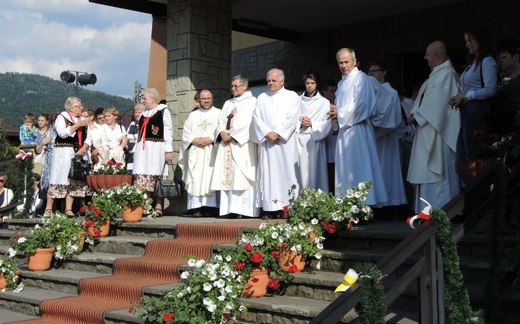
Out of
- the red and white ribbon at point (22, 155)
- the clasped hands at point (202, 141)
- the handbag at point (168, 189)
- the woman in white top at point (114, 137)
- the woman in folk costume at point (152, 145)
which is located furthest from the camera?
the red and white ribbon at point (22, 155)

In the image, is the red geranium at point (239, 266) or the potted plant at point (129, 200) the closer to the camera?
the red geranium at point (239, 266)

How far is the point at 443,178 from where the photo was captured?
6.91m

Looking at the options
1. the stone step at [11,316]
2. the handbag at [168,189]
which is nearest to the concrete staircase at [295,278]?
the stone step at [11,316]

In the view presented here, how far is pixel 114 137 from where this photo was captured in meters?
10.8

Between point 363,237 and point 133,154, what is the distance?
504cm

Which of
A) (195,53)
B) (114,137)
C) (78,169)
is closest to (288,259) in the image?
(78,169)

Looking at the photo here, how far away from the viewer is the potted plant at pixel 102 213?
27.9ft

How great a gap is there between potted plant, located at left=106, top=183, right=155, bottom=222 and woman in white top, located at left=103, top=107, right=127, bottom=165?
6.58 ft

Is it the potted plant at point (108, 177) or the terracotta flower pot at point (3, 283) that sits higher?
the potted plant at point (108, 177)

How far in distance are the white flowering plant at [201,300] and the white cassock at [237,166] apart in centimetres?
327

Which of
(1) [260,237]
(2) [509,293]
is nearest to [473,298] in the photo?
(2) [509,293]

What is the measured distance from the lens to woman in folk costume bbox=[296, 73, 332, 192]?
8.30 metres

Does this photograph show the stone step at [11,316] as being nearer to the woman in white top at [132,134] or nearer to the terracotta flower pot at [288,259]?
the terracotta flower pot at [288,259]

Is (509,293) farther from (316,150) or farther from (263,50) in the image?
(263,50)
